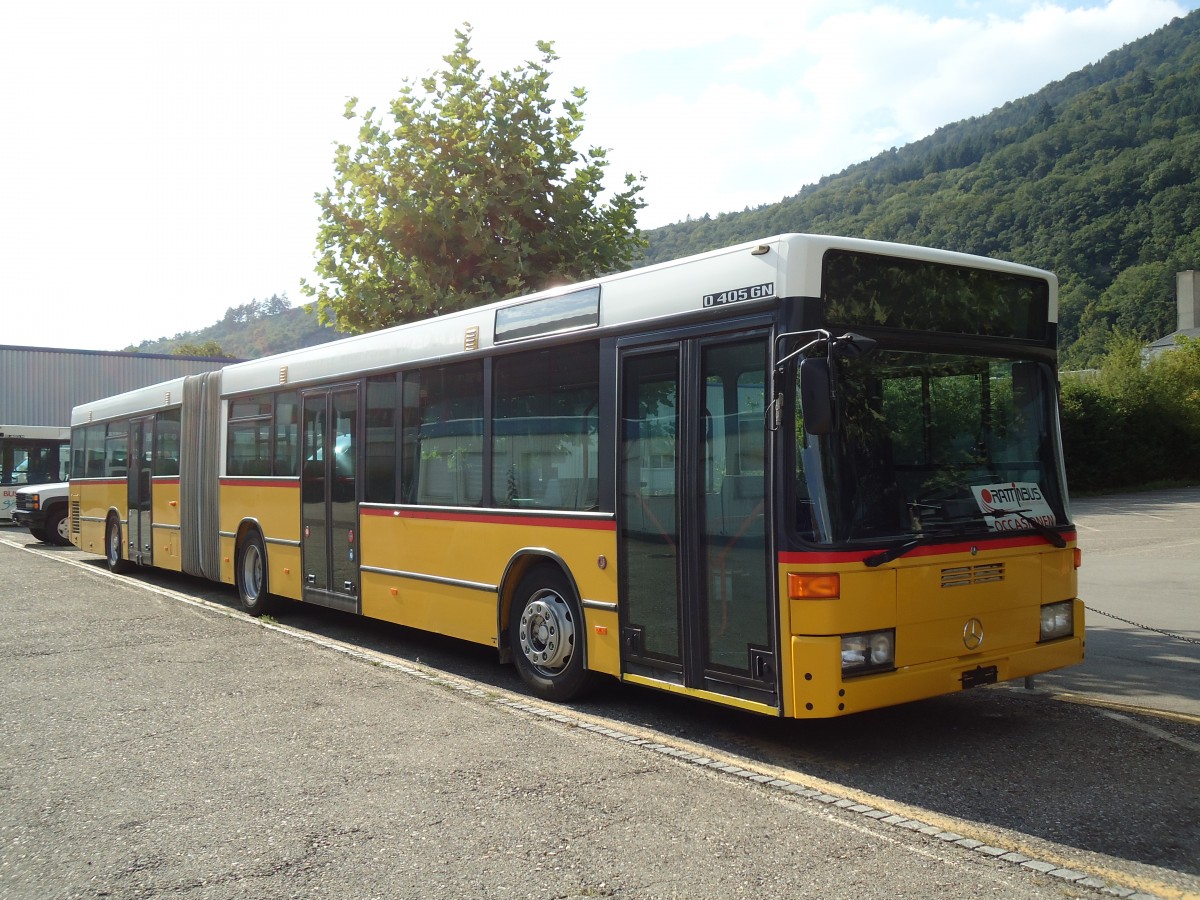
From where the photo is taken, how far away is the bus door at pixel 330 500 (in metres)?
10.7

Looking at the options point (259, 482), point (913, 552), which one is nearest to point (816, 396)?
point (913, 552)

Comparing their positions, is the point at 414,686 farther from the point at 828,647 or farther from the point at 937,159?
the point at 937,159

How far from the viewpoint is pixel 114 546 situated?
18188 millimetres

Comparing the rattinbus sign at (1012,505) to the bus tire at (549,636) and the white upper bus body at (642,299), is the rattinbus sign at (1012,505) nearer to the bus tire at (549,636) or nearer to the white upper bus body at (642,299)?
the white upper bus body at (642,299)

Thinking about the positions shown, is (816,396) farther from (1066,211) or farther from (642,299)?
(1066,211)

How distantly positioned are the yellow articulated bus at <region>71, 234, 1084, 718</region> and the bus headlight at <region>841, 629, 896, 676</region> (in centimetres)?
1

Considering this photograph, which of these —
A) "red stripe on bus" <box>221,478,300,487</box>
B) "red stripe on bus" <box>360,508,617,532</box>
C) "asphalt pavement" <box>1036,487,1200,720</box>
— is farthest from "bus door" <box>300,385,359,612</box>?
"asphalt pavement" <box>1036,487,1200,720</box>

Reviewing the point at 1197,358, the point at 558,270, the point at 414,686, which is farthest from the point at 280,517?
the point at 1197,358

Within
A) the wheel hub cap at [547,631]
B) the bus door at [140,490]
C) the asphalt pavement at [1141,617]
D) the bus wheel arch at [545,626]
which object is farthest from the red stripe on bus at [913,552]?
the bus door at [140,490]

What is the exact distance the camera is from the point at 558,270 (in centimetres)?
1512

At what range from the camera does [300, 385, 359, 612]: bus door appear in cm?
1068

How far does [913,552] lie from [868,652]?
612mm

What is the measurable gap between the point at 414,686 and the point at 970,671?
13.9 feet

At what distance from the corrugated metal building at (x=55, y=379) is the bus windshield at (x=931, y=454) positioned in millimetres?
45703
